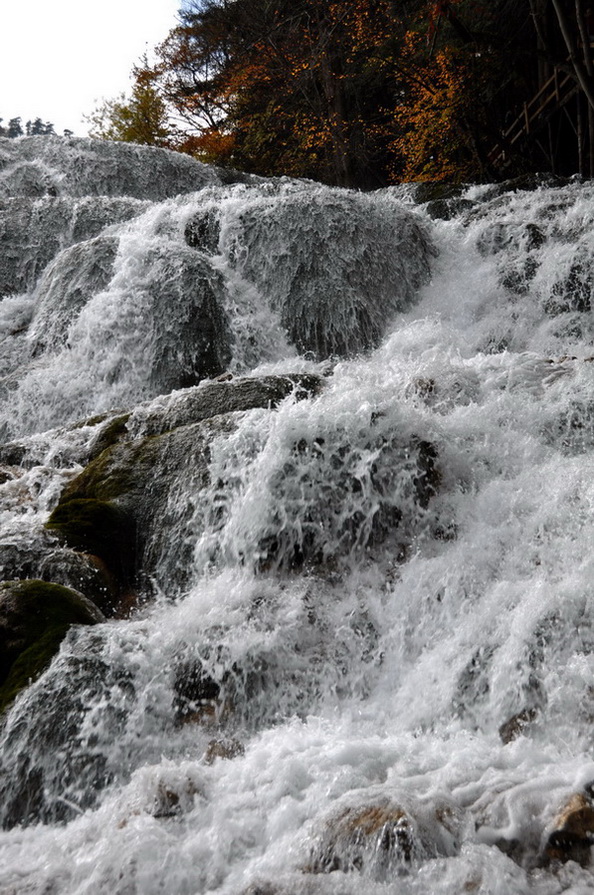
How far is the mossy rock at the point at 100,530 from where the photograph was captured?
16.2 ft

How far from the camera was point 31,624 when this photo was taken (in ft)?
12.6

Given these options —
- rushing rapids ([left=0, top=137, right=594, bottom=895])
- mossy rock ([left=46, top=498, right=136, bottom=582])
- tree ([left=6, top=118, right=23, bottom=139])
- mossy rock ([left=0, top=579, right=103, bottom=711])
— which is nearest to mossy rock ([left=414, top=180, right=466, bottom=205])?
rushing rapids ([left=0, top=137, right=594, bottom=895])

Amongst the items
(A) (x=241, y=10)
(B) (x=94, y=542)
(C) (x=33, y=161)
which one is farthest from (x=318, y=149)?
(B) (x=94, y=542)

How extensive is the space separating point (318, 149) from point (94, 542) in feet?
58.6

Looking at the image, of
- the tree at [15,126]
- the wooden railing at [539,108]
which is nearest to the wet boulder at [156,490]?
the wooden railing at [539,108]

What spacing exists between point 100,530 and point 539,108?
12.2 metres

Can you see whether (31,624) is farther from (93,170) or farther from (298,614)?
(93,170)

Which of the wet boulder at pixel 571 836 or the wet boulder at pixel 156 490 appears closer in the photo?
the wet boulder at pixel 571 836

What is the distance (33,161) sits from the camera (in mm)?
15258

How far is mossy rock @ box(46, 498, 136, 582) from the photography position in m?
4.93

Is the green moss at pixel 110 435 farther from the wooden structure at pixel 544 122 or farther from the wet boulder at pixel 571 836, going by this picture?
the wooden structure at pixel 544 122

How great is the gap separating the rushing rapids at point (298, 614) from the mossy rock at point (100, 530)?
0.05 feet

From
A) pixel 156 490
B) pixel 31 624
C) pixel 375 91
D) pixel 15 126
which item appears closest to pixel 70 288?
pixel 156 490

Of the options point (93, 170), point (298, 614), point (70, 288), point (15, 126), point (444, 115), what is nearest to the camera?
point (298, 614)
